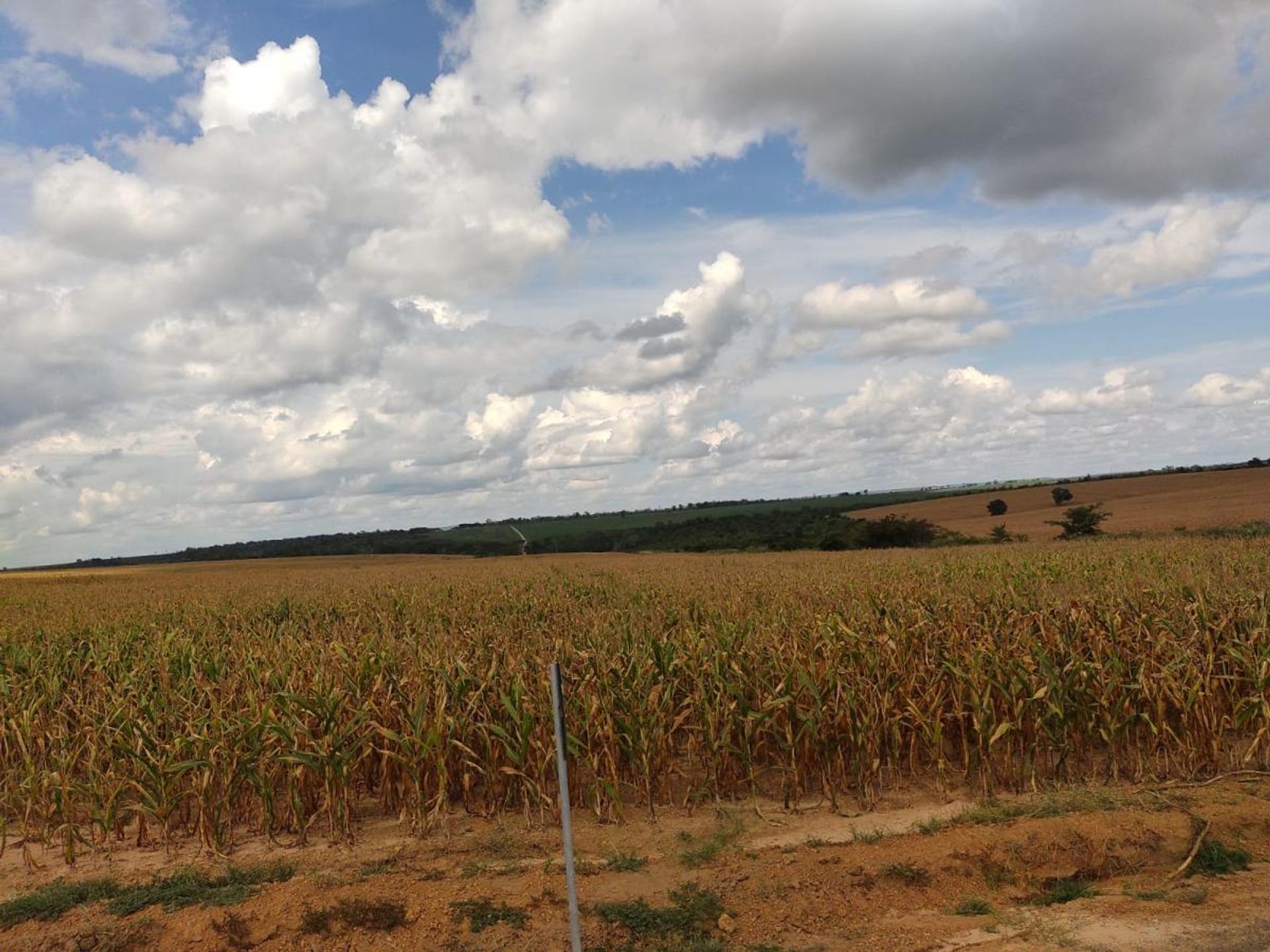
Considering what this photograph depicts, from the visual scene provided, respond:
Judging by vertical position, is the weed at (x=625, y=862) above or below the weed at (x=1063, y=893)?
above

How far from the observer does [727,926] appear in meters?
5.11

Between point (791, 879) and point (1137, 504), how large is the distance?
63.5m

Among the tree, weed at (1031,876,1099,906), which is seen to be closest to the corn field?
weed at (1031,876,1099,906)

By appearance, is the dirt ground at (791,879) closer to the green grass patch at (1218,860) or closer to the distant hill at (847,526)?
the green grass patch at (1218,860)

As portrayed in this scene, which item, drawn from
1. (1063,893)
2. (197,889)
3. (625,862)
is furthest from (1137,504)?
(197,889)

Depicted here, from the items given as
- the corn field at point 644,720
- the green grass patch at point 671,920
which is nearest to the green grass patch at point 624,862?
the green grass patch at point 671,920

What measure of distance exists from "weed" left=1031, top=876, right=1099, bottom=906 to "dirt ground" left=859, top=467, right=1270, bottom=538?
136 feet

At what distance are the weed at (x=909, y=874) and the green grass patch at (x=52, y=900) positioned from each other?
18.6 feet

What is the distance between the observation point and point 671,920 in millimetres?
5184

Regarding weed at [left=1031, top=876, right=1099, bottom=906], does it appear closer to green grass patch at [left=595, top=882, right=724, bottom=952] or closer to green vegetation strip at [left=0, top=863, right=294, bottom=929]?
green grass patch at [left=595, top=882, right=724, bottom=952]

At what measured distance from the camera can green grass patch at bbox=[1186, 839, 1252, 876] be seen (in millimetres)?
5691

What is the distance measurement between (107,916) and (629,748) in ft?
13.3

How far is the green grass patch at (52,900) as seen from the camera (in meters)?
5.62

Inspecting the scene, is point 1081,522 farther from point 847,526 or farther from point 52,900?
point 52,900
